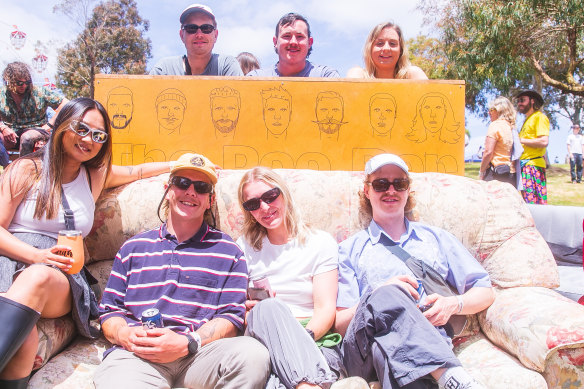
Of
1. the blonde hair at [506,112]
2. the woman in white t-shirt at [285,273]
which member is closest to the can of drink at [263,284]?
the woman in white t-shirt at [285,273]

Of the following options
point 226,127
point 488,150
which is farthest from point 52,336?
point 488,150

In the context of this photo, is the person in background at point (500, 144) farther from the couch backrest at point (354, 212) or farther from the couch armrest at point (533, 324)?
the couch armrest at point (533, 324)

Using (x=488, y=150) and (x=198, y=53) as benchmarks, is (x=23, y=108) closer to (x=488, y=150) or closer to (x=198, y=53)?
(x=198, y=53)

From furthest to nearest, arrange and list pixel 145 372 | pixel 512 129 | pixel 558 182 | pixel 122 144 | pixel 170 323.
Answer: pixel 558 182
pixel 512 129
pixel 122 144
pixel 170 323
pixel 145 372

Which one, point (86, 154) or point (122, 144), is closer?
point (86, 154)

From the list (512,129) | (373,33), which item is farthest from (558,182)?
(373,33)

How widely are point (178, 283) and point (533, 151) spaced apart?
Result: 5050mm

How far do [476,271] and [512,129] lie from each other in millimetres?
3470

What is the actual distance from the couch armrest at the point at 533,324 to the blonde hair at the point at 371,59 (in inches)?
77.8

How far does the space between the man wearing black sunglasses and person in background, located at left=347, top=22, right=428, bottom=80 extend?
3236mm

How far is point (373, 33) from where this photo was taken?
3.54 meters

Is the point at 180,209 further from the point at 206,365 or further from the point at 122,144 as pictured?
the point at 122,144

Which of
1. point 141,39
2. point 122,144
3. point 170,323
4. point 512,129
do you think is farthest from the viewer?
point 141,39

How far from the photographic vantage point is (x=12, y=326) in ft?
5.76
